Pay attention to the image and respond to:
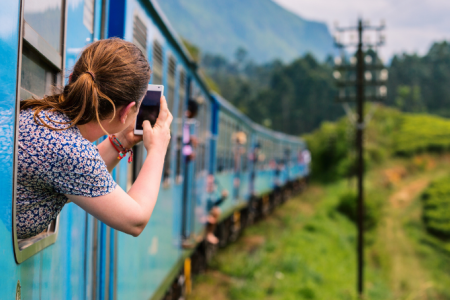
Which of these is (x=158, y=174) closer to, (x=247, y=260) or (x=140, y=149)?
(x=140, y=149)

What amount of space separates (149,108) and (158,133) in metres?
0.12

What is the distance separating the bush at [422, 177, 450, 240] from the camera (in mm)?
23495

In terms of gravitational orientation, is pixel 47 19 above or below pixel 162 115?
above

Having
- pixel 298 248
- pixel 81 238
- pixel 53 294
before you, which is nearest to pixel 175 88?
pixel 81 238

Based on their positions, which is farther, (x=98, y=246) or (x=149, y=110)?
(x=98, y=246)

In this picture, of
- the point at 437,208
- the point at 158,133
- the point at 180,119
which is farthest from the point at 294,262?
the point at 437,208

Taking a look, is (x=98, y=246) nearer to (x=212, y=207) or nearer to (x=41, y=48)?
(x=41, y=48)

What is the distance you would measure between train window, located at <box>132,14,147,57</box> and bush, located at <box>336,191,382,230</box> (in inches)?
775

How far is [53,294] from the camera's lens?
1.76 m

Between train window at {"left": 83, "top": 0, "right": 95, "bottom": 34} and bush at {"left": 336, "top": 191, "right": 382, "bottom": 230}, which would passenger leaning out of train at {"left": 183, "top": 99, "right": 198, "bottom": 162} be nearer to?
train window at {"left": 83, "top": 0, "right": 95, "bottom": 34}

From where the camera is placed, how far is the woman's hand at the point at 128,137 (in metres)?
1.63

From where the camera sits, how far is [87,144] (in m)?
1.37

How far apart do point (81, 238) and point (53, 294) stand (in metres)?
0.40

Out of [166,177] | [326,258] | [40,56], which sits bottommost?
[326,258]
